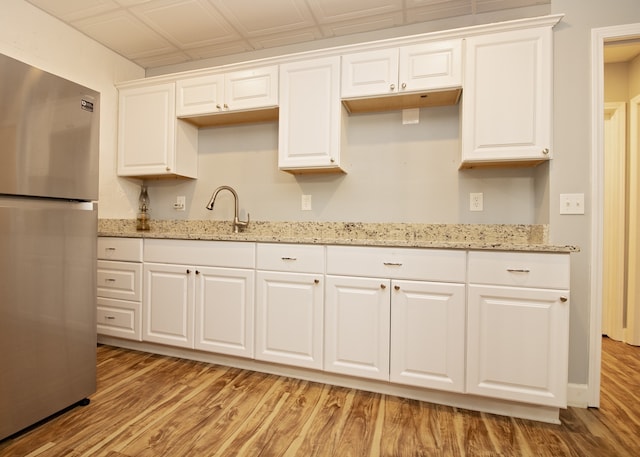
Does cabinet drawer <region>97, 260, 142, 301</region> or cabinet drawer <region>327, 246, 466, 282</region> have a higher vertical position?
cabinet drawer <region>327, 246, 466, 282</region>

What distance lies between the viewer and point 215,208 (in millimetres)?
2775

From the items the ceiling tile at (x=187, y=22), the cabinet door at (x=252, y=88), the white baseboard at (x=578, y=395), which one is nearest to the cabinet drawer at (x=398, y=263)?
the white baseboard at (x=578, y=395)

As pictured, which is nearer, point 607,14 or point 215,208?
point 607,14

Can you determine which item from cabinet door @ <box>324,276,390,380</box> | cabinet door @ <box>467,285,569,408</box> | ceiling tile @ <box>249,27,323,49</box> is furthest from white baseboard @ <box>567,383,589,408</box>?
ceiling tile @ <box>249,27,323,49</box>

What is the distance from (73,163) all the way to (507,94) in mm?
2311

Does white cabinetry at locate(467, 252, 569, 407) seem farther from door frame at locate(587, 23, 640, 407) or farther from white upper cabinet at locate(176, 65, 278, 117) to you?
white upper cabinet at locate(176, 65, 278, 117)

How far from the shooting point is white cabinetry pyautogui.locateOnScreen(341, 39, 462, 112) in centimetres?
195

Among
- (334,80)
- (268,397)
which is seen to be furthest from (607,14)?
(268,397)

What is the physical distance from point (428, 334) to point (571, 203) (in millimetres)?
1067

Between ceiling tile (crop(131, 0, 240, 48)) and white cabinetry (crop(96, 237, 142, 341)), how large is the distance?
158 cm

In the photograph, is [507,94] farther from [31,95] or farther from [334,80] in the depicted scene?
[31,95]

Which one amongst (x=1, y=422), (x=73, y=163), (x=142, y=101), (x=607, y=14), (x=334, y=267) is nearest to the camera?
(x=1, y=422)

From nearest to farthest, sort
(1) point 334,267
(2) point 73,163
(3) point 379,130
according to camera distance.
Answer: (2) point 73,163 < (1) point 334,267 < (3) point 379,130

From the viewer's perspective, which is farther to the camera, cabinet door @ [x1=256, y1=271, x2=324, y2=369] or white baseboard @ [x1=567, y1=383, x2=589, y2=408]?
cabinet door @ [x1=256, y1=271, x2=324, y2=369]
